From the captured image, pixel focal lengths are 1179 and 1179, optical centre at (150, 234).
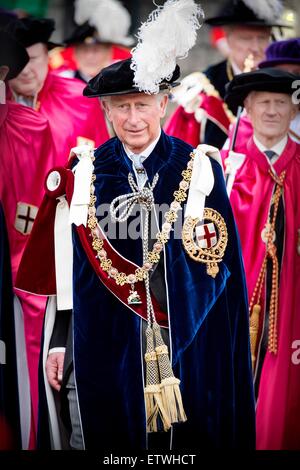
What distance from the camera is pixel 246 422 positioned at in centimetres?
599

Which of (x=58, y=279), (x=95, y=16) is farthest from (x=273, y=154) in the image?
(x=95, y=16)

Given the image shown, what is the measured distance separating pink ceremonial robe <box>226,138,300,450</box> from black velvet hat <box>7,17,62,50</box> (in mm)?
1718

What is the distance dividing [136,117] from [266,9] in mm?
2624

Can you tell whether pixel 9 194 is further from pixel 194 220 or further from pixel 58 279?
pixel 194 220

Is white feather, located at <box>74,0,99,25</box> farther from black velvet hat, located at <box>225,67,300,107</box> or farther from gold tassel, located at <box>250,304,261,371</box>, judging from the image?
gold tassel, located at <box>250,304,261,371</box>

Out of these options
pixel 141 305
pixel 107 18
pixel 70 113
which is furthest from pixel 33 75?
pixel 141 305

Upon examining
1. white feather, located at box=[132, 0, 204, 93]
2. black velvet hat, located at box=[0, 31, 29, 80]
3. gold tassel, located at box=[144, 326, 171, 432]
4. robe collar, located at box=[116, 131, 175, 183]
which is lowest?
gold tassel, located at box=[144, 326, 171, 432]

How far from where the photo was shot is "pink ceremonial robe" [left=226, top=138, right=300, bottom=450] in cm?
668

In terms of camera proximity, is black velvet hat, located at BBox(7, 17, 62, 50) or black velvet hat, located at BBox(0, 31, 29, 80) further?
black velvet hat, located at BBox(7, 17, 62, 50)

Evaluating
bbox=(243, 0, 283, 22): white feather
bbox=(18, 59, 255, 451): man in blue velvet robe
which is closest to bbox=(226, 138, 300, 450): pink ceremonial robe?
bbox=(18, 59, 255, 451): man in blue velvet robe

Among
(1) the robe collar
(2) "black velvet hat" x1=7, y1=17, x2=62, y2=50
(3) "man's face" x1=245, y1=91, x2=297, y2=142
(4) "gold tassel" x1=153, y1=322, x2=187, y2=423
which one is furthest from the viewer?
(2) "black velvet hat" x1=7, y1=17, x2=62, y2=50

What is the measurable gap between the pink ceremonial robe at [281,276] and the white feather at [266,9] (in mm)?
1372

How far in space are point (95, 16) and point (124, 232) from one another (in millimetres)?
3844

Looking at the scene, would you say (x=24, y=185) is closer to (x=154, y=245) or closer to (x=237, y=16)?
(x=154, y=245)
